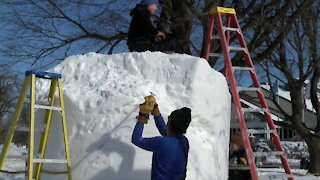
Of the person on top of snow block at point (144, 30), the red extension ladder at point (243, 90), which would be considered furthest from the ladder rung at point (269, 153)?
the person on top of snow block at point (144, 30)

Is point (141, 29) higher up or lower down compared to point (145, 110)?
higher up

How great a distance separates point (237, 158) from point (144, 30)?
2.00 meters

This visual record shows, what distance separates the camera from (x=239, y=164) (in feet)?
21.2

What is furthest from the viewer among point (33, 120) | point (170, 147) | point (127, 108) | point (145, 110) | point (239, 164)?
point (239, 164)

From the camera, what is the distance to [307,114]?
5416cm

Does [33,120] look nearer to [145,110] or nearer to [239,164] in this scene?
[145,110]

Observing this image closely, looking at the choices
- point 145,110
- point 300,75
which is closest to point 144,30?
point 145,110

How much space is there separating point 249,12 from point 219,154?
7.95 m

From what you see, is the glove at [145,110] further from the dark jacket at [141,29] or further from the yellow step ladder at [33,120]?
the dark jacket at [141,29]

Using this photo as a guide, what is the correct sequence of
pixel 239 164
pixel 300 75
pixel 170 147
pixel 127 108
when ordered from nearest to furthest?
pixel 170 147 < pixel 127 108 < pixel 239 164 < pixel 300 75

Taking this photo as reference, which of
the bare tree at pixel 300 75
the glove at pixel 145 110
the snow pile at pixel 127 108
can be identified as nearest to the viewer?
the glove at pixel 145 110

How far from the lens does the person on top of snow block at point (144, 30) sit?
5.60 meters

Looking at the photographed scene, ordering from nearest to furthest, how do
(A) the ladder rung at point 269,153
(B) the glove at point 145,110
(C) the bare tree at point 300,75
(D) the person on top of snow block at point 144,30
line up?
(B) the glove at point 145,110 → (D) the person on top of snow block at point 144,30 → (A) the ladder rung at point 269,153 → (C) the bare tree at point 300,75

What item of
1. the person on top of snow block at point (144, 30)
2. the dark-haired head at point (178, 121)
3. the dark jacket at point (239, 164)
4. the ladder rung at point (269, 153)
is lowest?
the dark jacket at point (239, 164)
